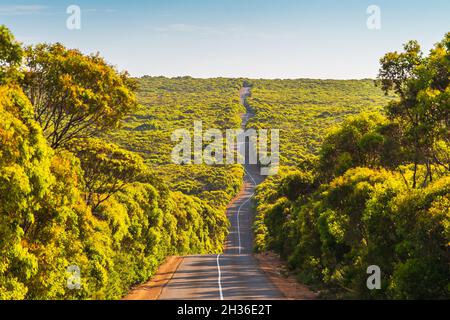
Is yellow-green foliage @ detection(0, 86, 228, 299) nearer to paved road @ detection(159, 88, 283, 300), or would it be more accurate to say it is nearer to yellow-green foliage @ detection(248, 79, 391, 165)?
paved road @ detection(159, 88, 283, 300)

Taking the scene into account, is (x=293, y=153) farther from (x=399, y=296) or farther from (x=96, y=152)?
(x=399, y=296)

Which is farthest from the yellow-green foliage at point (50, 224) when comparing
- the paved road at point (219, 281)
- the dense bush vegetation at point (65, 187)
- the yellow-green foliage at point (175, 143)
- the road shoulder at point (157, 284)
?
the yellow-green foliage at point (175, 143)

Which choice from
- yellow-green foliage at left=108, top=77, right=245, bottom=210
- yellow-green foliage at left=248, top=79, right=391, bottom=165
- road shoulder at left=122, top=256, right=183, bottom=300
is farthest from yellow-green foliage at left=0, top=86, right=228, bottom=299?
yellow-green foliage at left=248, top=79, right=391, bottom=165

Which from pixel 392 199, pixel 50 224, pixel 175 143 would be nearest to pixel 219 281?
pixel 392 199

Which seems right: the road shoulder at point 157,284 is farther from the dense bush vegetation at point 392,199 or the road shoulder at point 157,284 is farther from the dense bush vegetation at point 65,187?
the dense bush vegetation at point 392,199

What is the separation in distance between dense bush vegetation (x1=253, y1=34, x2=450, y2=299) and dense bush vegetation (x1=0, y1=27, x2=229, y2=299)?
10.3 metres

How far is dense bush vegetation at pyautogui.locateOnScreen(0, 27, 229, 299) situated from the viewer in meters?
13.2

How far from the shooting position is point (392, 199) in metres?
18.7

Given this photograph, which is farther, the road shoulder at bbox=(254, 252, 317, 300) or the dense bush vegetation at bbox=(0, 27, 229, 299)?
the road shoulder at bbox=(254, 252, 317, 300)

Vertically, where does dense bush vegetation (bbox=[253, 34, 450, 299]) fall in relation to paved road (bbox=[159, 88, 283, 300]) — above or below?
above

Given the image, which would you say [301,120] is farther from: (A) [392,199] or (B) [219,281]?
(A) [392,199]

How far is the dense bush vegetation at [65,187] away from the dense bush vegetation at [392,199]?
10.3 m

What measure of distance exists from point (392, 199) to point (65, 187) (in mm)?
11293

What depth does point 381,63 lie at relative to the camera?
24688 mm
